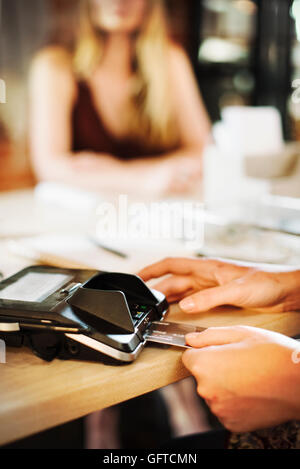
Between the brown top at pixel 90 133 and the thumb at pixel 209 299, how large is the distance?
170cm

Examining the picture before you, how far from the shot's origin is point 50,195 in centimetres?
156

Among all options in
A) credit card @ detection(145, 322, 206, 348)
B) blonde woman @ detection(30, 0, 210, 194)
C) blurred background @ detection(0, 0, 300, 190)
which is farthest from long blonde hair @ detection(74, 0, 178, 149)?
credit card @ detection(145, 322, 206, 348)

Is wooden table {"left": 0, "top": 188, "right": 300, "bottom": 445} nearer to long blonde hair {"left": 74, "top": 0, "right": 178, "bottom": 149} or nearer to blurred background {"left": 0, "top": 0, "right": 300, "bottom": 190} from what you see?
blurred background {"left": 0, "top": 0, "right": 300, "bottom": 190}

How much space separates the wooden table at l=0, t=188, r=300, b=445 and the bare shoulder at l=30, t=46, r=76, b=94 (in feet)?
5.79

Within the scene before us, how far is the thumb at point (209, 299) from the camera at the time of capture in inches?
23.5

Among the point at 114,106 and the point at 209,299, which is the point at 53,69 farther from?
the point at 209,299

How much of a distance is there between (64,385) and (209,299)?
0.24 meters

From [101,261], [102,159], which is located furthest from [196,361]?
[102,159]

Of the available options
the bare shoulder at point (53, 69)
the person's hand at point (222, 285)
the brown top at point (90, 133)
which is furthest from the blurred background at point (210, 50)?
the person's hand at point (222, 285)

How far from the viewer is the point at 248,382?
479mm

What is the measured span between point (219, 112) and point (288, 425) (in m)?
2.53

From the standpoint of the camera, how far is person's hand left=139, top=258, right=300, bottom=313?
1.99ft

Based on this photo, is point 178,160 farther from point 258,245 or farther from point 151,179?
point 258,245

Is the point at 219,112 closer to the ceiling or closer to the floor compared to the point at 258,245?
closer to the ceiling
